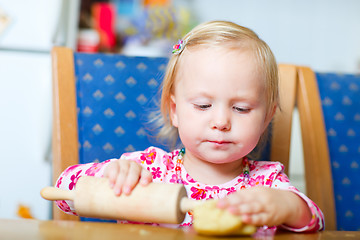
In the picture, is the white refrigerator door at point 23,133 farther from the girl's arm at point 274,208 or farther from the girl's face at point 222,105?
the girl's arm at point 274,208

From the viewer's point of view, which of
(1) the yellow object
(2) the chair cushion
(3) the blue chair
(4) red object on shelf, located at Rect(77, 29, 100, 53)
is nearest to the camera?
(2) the chair cushion

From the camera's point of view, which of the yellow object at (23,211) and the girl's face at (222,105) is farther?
the yellow object at (23,211)

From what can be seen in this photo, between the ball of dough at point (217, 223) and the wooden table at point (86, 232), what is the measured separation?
1 cm

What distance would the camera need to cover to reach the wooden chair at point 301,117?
1.15 m

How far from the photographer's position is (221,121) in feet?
2.94

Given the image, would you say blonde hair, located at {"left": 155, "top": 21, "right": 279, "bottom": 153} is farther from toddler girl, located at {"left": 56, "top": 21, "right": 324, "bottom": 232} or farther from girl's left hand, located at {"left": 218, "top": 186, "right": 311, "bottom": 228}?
girl's left hand, located at {"left": 218, "top": 186, "right": 311, "bottom": 228}

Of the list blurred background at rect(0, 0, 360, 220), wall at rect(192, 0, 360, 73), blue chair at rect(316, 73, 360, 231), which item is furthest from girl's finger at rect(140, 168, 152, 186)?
wall at rect(192, 0, 360, 73)

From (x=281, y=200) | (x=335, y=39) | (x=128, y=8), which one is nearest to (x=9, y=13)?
(x=128, y=8)

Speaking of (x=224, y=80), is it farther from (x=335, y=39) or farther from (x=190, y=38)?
(x=335, y=39)

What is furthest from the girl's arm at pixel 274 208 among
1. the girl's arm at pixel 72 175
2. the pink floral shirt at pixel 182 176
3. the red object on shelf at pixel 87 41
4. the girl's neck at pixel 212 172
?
the red object on shelf at pixel 87 41

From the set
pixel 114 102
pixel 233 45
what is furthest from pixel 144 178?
pixel 114 102

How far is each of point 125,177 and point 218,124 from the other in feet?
0.80

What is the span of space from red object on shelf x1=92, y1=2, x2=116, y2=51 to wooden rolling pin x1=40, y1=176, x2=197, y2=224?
6.38 ft

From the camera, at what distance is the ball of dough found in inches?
24.3
